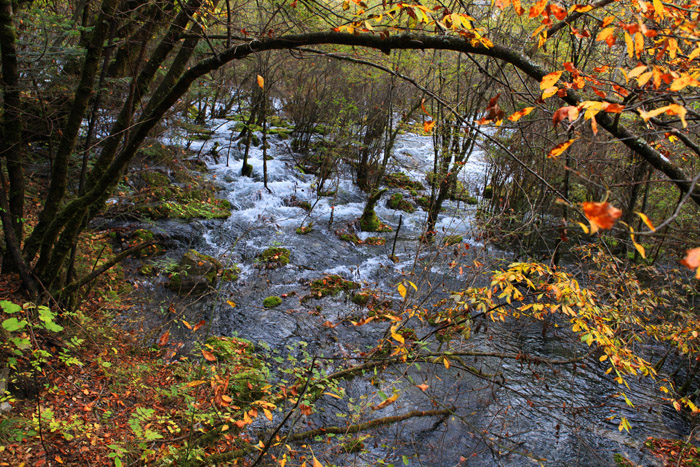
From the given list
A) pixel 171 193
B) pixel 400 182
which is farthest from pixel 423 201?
pixel 171 193

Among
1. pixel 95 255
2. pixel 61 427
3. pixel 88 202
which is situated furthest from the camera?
pixel 95 255

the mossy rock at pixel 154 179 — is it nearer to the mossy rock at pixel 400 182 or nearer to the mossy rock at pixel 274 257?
Result: the mossy rock at pixel 274 257

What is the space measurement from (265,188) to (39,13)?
10080 millimetres

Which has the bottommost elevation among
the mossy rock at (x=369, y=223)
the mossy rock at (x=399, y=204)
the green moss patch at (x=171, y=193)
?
the mossy rock at (x=369, y=223)

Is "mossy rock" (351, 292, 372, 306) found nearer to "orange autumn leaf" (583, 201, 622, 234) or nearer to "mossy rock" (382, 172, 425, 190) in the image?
"orange autumn leaf" (583, 201, 622, 234)

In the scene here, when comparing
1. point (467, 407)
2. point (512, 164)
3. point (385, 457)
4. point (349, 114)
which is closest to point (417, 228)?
point (512, 164)

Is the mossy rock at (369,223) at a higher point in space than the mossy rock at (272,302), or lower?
higher

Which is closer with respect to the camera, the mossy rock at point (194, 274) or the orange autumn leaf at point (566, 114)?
the orange autumn leaf at point (566, 114)

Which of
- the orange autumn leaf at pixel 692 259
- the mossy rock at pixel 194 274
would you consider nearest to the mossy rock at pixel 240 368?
the mossy rock at pixel 194 274

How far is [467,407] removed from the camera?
219 inches

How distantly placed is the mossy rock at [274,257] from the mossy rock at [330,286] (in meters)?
1.24

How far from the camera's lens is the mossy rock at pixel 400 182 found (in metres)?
17.8

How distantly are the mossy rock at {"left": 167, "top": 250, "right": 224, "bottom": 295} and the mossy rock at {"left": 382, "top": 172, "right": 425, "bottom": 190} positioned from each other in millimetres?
11094

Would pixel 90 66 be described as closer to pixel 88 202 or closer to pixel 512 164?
pixel 88 202
